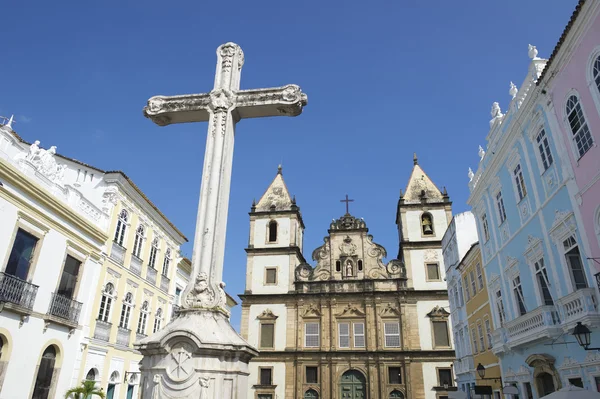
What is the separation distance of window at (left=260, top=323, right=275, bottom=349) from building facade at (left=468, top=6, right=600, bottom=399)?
19497mm

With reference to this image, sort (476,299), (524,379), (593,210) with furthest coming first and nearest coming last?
(476,299)
(524,379)
(593,210)

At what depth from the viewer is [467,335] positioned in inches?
878

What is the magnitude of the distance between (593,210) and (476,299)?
35.1 feet

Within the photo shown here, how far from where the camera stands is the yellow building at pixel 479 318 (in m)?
17.9

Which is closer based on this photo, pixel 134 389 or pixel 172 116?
pixel 172 116

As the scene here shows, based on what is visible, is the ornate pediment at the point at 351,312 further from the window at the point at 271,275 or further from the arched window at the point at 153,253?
the arched window at the point at 153,253

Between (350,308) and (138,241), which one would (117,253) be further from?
(350,308)

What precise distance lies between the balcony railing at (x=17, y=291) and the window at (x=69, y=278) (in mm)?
1471

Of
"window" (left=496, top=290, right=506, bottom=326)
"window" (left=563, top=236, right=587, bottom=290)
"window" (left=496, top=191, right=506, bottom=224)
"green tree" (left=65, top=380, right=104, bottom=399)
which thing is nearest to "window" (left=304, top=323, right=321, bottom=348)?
"window" (left=496, top=290, right=506, bottom=326)

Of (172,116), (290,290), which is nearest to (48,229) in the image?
(172,116)

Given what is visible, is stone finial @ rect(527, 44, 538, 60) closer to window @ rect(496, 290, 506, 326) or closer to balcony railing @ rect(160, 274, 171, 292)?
window @ rect(496, 290, 506, 326)

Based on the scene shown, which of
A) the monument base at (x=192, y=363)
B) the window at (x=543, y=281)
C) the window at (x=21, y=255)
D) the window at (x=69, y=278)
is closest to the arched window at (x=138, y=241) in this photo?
the window at (x=69, y=278)

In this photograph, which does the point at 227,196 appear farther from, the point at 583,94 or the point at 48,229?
the point at 48,229

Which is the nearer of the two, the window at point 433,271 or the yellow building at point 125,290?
the yellow building at point 125,290
